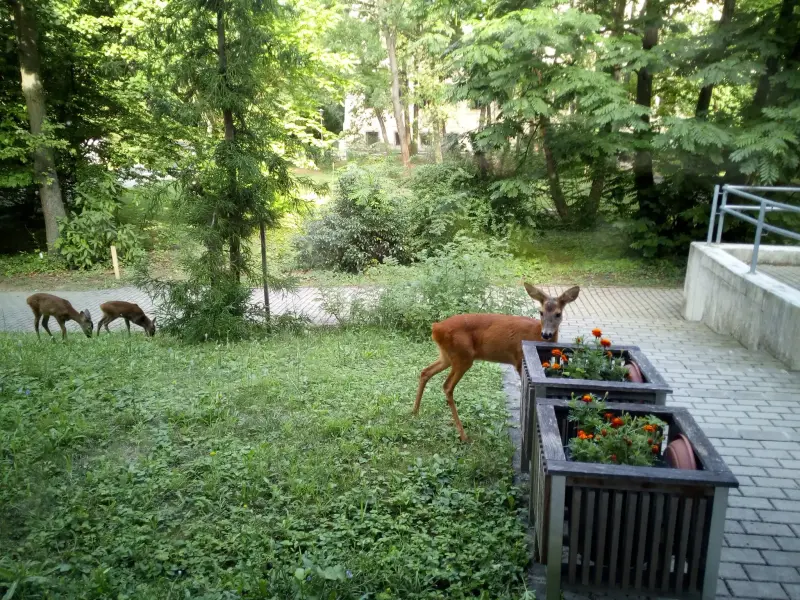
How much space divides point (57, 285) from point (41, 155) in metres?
3.93

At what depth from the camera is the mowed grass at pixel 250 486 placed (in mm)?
3490

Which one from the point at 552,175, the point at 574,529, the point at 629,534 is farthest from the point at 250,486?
the point at 552,175

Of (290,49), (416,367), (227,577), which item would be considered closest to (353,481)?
(227,577)

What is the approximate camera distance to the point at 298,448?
5246 mm

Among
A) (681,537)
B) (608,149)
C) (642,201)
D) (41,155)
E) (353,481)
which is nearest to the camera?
(681,537)

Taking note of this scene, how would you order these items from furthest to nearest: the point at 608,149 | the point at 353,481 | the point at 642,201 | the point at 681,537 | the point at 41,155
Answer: the point at 41,155 < the point at 642,201 < the point at 608,149 < the point at 353,481 < the point at 681,537

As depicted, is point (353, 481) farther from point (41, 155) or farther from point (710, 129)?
point (41, 155)

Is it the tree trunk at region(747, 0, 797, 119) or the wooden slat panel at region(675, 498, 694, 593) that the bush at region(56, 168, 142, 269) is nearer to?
the tree trunk at region(747, 0, 797, 119)

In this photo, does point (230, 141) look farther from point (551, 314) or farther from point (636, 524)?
point (636, 524)

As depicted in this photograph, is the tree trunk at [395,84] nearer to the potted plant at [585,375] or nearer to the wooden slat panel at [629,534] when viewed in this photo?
the potted plant at [585,375]

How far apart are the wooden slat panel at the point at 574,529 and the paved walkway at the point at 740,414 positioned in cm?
95

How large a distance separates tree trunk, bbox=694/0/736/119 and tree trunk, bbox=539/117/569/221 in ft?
11.0

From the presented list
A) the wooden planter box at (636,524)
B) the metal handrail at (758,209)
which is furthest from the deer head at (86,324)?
the metal handrail at (758,209)

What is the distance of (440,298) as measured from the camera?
9.84 m
